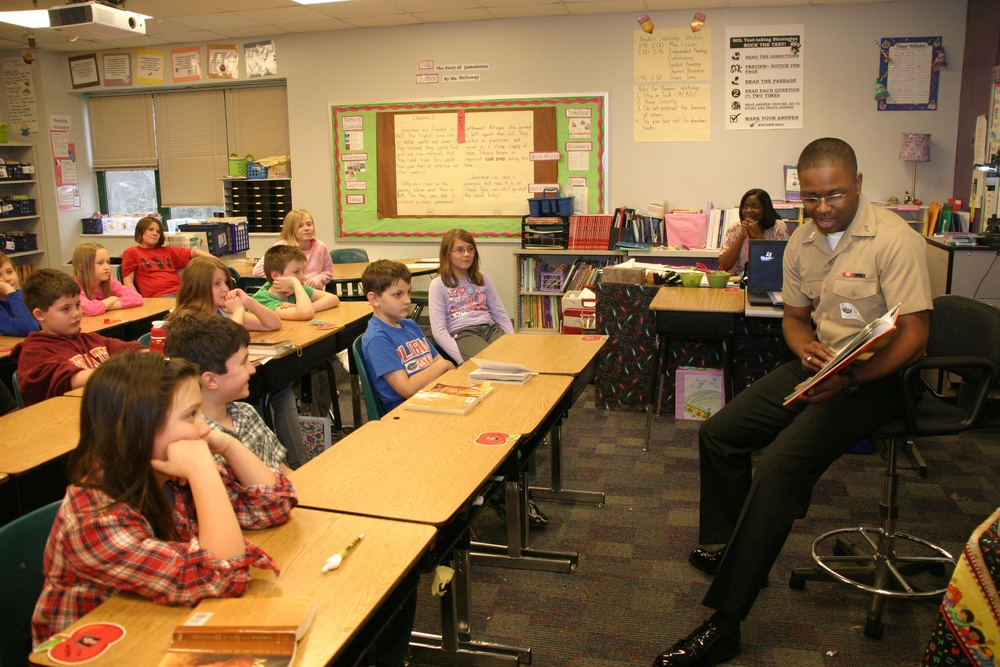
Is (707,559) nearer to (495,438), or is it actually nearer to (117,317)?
(495,438)

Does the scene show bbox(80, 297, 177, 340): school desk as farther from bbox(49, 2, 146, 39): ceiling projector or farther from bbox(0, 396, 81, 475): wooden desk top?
bbox(49, 2, 146, 39): ceiling projector

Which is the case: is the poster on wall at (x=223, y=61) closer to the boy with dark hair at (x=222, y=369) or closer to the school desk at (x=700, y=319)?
the school desk at (x=700, y=319)

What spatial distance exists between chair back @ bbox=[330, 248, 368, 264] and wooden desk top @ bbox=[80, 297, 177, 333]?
6.20 ft

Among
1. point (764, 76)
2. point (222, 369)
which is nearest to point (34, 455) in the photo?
point (222, 369)

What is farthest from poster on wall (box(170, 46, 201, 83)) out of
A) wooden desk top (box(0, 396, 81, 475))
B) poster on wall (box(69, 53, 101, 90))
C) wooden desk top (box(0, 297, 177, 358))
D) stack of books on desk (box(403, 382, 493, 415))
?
stack of books on desk (box(403, 382, 493, 415))

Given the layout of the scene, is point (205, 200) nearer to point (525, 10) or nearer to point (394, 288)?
point (525, 10)

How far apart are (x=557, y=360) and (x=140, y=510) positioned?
1904mm

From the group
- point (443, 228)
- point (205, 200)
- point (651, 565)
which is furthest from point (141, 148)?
point (651, 565)

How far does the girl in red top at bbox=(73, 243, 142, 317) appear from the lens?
14.2 ft

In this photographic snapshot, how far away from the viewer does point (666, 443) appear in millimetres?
4109

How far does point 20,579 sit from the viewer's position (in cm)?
148

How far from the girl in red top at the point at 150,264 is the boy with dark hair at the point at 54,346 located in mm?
2256

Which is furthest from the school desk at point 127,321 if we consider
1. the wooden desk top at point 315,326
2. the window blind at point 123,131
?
the window blind at point 123,131

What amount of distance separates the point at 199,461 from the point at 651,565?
1876mm
